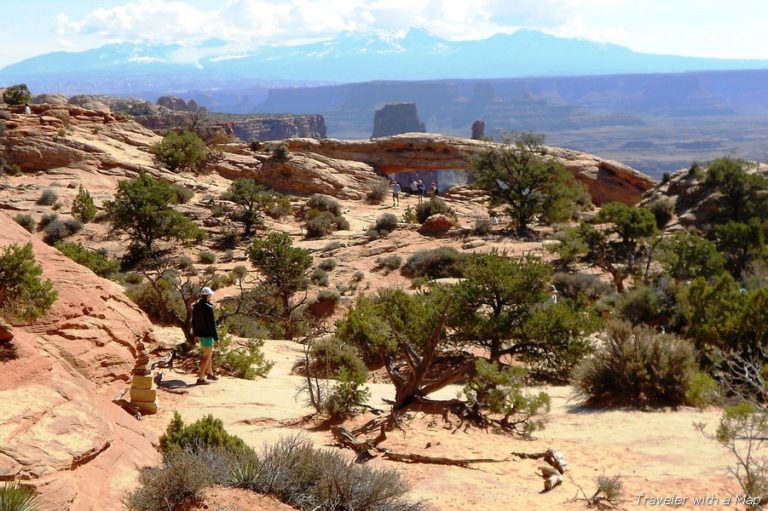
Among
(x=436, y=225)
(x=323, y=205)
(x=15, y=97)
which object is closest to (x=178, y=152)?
(x=323, y=205)

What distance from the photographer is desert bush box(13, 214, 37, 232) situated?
86.2 feet

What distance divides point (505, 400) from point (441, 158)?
3509cm

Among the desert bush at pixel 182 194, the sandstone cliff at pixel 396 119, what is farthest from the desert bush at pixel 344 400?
the sandstone cliff at pixel 396 119

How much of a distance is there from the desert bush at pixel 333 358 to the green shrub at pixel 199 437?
5478mm

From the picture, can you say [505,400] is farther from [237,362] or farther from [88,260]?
[88,260]

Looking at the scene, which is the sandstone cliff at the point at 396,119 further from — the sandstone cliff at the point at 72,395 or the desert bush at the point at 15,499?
the desert bush at the point at 15,499

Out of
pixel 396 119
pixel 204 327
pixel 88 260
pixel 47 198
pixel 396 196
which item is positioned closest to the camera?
pixel 204 327

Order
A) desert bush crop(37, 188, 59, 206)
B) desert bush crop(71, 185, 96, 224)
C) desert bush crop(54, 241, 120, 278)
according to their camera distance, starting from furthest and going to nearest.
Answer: desert bush crop(37, 188, 59, 206), desert bush crop(71, 185, 96, 224), desert bush crop(54, 241, 120, 278)

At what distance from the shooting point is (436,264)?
25.2 m

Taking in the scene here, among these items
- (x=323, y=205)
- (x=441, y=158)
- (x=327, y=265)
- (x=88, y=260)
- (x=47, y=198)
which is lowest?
(x=327, y=265)

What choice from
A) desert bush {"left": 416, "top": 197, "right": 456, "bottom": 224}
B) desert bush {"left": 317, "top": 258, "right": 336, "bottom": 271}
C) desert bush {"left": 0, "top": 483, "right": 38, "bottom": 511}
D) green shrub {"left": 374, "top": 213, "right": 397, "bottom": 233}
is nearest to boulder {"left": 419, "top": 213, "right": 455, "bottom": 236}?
green shrub {"left": 374, "top": 213, "right": 397, "bottom": 233}

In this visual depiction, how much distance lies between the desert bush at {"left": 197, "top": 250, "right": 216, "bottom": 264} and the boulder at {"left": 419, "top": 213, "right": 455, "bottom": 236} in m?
9.36

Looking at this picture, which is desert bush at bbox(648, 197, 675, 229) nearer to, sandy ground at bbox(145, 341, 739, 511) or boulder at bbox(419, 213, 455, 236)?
boulder at bbox(419, 213, 455, 236)

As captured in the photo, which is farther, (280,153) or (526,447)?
(280,153)
